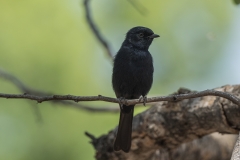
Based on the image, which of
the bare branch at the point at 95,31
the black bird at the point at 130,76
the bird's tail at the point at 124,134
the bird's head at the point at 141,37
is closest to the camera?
the bird's tail at the point at 124,134

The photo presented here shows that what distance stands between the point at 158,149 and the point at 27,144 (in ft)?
10.1

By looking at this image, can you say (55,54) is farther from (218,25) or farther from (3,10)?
(218,25)

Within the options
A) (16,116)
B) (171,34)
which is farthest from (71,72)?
(171,34)

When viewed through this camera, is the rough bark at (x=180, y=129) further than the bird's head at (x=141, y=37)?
No

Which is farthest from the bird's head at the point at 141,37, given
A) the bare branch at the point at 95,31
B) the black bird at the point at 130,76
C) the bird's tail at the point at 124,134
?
the bird's tail at the point at 124,134

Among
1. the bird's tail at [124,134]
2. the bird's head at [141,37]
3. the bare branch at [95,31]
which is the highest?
the bare branch at [95,31]

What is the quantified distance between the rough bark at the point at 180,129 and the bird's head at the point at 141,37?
2.61ft

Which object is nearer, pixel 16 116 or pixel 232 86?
pixel 232 86

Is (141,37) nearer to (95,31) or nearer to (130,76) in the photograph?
(130,76)

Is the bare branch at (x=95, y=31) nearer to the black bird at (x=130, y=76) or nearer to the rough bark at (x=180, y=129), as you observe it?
the black bird at (x=130, y=76)

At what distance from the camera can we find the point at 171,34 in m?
9.09

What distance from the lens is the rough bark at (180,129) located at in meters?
4.80

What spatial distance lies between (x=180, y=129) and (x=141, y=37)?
4.14ft

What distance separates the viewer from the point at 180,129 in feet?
16.8
